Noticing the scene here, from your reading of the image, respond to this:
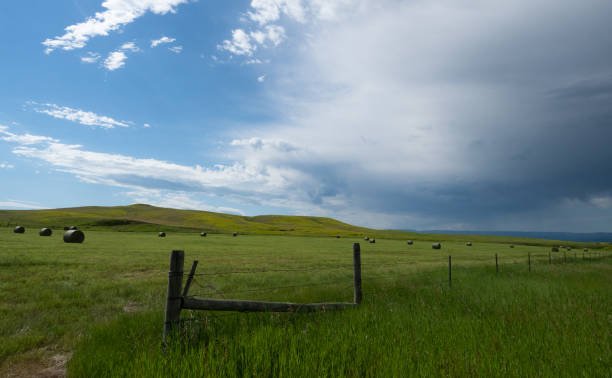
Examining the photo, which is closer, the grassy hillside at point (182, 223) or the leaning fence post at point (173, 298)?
the leaning fence post at point (173, 298)

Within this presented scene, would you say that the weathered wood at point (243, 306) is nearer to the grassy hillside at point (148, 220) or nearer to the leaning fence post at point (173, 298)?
the leaning fence post at point (173, 298)

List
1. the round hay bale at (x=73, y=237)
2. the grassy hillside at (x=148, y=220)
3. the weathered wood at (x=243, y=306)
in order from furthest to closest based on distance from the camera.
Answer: the grassy hillside at (x=148, y=220), the round hay bale at (x=73, y=237), the weathered wood at (x=243, y=306)

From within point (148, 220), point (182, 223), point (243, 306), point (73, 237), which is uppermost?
point (148, 220)

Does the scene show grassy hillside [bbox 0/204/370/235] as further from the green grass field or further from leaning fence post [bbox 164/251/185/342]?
leaning fence post [bbox 164/251/185/342]

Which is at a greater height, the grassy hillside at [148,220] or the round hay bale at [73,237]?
the grassy hillside at [148,220]

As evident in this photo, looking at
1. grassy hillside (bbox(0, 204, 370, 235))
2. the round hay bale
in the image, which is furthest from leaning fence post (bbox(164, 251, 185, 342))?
grassy hillside (bbox(0, 204, 370, 235))

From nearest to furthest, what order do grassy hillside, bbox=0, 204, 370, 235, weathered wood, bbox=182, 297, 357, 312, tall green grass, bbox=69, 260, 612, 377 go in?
1. tall green grass, bbox=69, 260, 612, 377
2. weathered wood, bbox=182, 297, 357, 312
3. grassy hillside, bbox=0, 204, 370, 235

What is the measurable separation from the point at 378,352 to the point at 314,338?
1180 mm

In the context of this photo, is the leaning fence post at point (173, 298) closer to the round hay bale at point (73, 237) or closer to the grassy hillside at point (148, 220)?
the round hay bale at point (73, 237)

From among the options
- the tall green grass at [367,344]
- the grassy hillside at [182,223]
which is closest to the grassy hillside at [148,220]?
the grassy hillside at [182,223]

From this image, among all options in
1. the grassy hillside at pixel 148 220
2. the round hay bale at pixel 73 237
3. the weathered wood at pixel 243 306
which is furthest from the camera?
the grassy hillside at pixel 148 220

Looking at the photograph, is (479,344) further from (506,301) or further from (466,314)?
(506,301)

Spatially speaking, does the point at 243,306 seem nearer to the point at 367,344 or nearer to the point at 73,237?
the point at 367,344

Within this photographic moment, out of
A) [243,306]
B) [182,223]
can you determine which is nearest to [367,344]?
[243,306]
